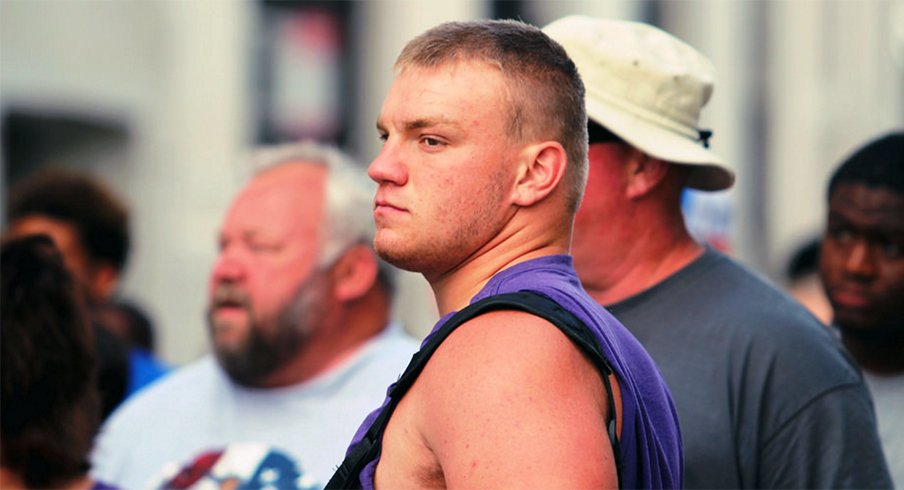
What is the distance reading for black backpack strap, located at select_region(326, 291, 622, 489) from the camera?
2061 mm

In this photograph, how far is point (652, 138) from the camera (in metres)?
3.34

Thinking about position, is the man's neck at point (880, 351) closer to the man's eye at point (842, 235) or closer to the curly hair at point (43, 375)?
the man's eye at point (842, 235)

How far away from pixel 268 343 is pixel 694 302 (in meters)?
1.51

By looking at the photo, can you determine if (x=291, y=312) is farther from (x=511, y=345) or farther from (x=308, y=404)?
(x=511, y=345)

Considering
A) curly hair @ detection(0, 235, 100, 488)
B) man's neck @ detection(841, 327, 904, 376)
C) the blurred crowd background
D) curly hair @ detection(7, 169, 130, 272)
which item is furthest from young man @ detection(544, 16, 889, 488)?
the blurred crowd background

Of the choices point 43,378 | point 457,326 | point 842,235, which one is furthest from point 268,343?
point 457,326

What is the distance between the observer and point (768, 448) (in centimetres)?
307

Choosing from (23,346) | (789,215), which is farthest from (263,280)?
(789,215)

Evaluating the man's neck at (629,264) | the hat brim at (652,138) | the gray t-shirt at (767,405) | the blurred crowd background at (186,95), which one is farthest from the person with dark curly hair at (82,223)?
the blurred crowd background at (186,95)

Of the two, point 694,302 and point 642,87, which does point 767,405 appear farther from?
point 642,87

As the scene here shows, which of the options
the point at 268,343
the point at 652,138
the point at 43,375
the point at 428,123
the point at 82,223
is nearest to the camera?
the point at 428,123

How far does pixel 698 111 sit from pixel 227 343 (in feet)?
5.16

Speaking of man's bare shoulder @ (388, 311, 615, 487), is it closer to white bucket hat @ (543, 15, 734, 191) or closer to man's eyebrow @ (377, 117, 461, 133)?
man's eyebrow @ (377, 117, 461, 133)

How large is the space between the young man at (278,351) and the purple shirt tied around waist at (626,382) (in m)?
1.75
